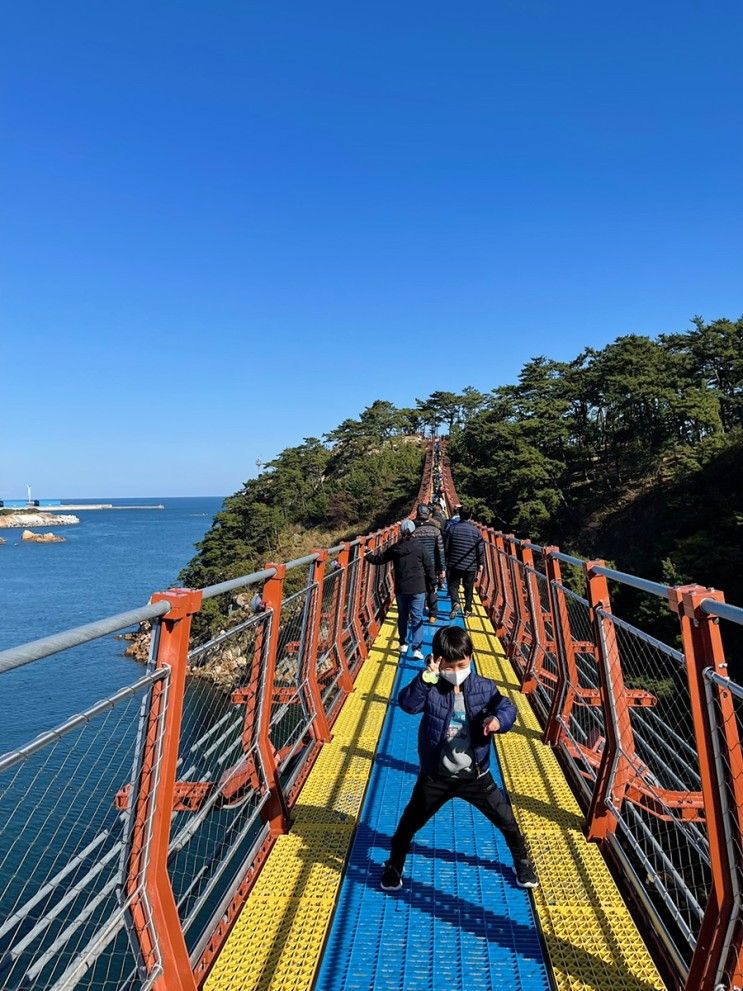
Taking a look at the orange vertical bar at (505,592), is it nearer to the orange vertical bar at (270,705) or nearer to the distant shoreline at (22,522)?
the orange vertical bar at (270,705)

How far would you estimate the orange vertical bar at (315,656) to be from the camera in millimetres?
4336

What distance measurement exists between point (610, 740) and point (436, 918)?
1112mm

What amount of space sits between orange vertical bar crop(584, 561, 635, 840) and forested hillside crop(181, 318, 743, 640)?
21998mm

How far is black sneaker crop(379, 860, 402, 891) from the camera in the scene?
2.86 meters

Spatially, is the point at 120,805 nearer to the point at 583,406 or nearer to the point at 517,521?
the point at 517,521

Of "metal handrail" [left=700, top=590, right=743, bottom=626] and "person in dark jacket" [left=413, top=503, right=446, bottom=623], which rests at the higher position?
"metal handrail" [left=700, top=590, right=743, bottom=626]

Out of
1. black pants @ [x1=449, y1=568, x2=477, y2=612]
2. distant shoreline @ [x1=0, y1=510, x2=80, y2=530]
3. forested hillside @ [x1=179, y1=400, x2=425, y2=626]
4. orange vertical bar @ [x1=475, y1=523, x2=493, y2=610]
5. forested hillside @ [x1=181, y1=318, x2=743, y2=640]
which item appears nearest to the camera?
black pants @ [x1=449, y1=568, x2=477, y2=612]

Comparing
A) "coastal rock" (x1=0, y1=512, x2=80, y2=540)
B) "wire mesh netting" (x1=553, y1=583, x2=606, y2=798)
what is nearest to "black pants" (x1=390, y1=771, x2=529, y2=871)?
"wire mesh netting" (x1=553, y1=583, x2=606, y2=798)

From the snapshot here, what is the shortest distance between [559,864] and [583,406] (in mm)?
43129

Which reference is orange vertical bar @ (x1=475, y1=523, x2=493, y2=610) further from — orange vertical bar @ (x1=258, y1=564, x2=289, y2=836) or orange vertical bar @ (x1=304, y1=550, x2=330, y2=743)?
orange vertical bar @ (x1=258, y1=564, x2=289, y2=836)

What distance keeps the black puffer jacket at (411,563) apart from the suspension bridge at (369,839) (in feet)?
5.80

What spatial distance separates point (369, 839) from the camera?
131 inches

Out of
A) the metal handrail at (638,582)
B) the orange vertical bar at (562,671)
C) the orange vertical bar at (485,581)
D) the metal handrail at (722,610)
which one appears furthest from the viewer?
the orange vertical bar at (485,581)

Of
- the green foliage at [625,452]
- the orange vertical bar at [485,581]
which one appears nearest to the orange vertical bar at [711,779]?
the orange vertical bar at [485,581]
